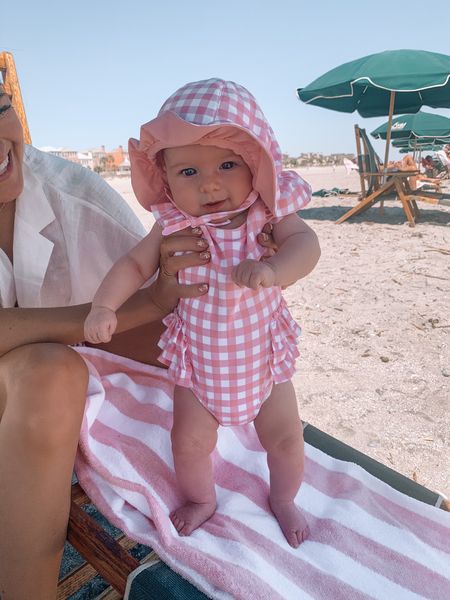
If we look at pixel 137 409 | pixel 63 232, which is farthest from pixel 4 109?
pixel 137 409

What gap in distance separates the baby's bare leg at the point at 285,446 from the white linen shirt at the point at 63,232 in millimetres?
861

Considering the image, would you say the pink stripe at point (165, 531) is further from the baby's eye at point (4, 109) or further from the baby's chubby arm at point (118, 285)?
the baby's eye at point (4, 109)

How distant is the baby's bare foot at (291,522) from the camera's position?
1416 mm

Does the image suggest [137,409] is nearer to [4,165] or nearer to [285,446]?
[285,446]

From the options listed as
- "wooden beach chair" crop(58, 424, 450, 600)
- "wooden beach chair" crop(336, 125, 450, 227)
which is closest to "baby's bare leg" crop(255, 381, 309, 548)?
"wooden beach chair" crop(58, 424, 450, 600)

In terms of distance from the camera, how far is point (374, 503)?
1.55m

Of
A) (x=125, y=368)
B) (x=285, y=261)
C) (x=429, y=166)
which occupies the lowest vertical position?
(x=429, y=166)

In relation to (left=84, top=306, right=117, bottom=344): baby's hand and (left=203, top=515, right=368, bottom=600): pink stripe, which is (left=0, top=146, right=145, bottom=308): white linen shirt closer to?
(left=84, top=306, right=117, bottom=344): baby's hand

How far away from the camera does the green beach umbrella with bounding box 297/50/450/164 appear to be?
7082mm

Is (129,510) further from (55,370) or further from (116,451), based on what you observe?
(55,370)

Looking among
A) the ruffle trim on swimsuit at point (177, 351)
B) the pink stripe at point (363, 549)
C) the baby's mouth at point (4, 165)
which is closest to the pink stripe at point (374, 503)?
the pink stripe at point (363, 549)

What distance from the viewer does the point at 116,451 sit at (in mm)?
1602

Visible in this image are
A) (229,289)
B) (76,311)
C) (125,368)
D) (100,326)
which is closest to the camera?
(100,326)

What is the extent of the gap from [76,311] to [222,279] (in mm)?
471
